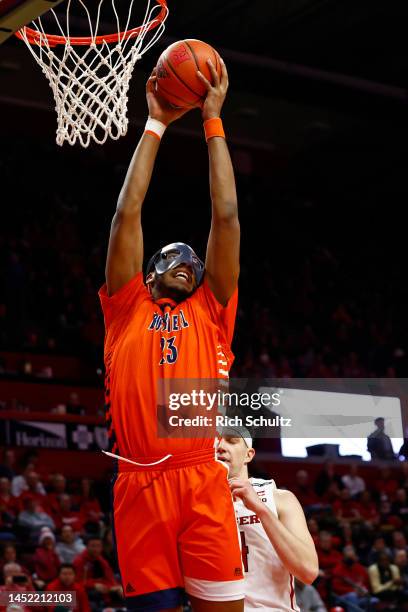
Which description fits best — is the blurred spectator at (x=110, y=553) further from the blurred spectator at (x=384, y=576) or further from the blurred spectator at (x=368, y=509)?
the blurred spectator at (x=368, y=509)

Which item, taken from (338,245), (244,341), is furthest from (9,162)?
(338,245)

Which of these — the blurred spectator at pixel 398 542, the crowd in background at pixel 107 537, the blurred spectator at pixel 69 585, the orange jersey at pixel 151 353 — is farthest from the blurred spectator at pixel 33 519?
the orange jersey at pixel 151 353

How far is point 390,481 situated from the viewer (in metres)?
15.6

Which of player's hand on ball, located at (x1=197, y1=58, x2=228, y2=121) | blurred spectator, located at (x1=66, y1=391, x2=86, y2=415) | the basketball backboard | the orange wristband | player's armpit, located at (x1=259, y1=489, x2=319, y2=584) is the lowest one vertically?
player's armpit, located at (x1=259, y1=489, x2=319, y2=584)

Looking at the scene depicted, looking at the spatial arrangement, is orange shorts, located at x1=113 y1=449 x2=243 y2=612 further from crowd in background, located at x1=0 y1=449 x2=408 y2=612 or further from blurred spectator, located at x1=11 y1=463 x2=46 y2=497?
blurred spectator, located at x1=11 y1=463 x2=46 y2=497

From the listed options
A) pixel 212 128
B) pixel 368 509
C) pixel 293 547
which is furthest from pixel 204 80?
pixel 368 509

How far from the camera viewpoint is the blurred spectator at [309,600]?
10180mm

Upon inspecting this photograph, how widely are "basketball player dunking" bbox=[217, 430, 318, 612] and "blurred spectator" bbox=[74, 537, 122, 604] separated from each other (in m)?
5.79

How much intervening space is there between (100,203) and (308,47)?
17.0 ft

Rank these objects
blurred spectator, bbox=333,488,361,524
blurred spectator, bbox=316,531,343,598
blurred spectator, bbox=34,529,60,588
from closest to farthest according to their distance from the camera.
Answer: blurred spectator, bbox=34,529,60,588
blurred spectator, bbox=316,531,343,598
blurred spectator, bbox=333,488,361,524

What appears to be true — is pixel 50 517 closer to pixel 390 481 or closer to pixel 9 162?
pixel 390 481

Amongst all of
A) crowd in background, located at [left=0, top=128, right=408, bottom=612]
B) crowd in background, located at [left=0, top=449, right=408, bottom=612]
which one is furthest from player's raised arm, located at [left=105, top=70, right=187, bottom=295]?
crowd in background, located at [left=0, top=128, right=408, bottom=612]

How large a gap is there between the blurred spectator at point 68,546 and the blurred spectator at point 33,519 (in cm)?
33

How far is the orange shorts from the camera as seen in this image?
3.44 meters
